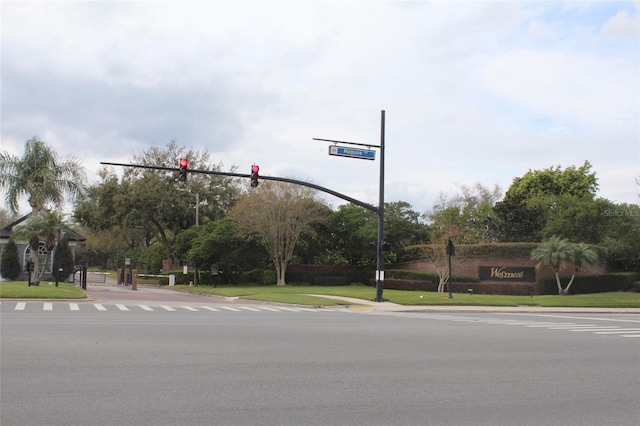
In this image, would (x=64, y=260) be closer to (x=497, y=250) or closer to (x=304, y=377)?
(x=497, y=250)

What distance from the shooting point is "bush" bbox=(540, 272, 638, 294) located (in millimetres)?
41906

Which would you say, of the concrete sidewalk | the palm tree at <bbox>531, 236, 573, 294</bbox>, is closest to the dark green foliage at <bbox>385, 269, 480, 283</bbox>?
the palm tree at <bbox>531, 236, 573, 294</bbox>

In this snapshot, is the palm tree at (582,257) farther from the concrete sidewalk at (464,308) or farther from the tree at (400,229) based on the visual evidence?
the tree at (400,229)

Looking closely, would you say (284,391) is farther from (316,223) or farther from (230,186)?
(230,186)

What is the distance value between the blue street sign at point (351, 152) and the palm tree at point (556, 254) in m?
20.0

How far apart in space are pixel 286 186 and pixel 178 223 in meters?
17.2

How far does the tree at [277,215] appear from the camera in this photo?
158ft

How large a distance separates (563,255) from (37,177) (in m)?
35.3

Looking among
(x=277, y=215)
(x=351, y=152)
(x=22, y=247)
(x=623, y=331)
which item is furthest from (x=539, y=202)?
(x=22, y=247)

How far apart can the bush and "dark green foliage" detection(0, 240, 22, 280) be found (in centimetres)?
3736

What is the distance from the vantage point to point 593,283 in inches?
1667

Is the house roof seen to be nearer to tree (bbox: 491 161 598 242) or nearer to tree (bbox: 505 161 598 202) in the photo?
tree (bbox: 491 161 598 242)

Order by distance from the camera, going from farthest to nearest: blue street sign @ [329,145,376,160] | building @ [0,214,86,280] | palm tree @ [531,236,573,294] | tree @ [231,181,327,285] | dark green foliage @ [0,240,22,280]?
tree @ [231,181,327,285] < building @ [0,214,86,280] < dark green foliage @ [0,240,22,280] < palm tree @ [531,236,573,294] < blue street sign @ [329,145,376,160]

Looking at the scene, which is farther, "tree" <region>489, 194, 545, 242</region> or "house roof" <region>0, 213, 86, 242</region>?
"tree" <region>489, 194, 545, 242</region>
